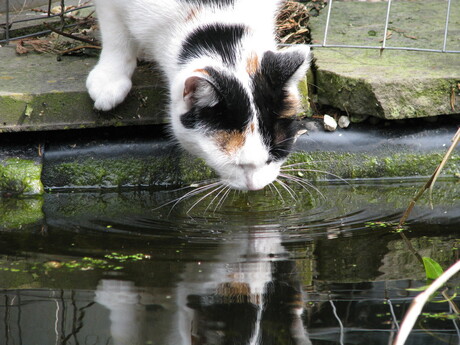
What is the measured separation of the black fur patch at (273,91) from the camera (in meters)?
2.37

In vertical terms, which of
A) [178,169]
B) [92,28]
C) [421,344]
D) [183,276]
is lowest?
[421,344]

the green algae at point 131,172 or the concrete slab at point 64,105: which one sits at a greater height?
the concrete slab at point 64,105

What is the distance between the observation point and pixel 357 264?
2.17 meters

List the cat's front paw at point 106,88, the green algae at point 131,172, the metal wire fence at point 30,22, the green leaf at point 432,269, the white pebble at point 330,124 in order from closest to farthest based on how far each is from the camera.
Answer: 1. the green leaf at point 432,269
2. the cat's front paw at point 106,88
3. the green algae at point 131,172
4. the white pebble at point 330,124
5. the metal wire fence at point 30,22

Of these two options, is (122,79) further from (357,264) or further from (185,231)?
(357,264)

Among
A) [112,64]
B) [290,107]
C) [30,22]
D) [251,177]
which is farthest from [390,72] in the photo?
[30,22]

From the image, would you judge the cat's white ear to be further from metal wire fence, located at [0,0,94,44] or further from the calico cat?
metal wire fence, located at [0,0,94,44]

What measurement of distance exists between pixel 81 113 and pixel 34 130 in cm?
24

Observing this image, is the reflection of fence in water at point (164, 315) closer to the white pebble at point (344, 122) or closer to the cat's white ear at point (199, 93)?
the cat's white ear at point (199, 93)

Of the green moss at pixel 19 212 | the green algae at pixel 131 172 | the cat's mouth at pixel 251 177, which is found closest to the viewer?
the cat's mouth at pixel 251 177

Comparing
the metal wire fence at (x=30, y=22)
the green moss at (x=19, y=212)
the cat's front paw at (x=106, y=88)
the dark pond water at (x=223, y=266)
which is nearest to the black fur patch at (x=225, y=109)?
the dark pond water at (x=223, y=266)

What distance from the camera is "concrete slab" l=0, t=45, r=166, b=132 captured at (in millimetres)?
3084

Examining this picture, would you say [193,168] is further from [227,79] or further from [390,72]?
[390,72]

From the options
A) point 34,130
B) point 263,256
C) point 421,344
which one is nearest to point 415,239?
point 263,256
